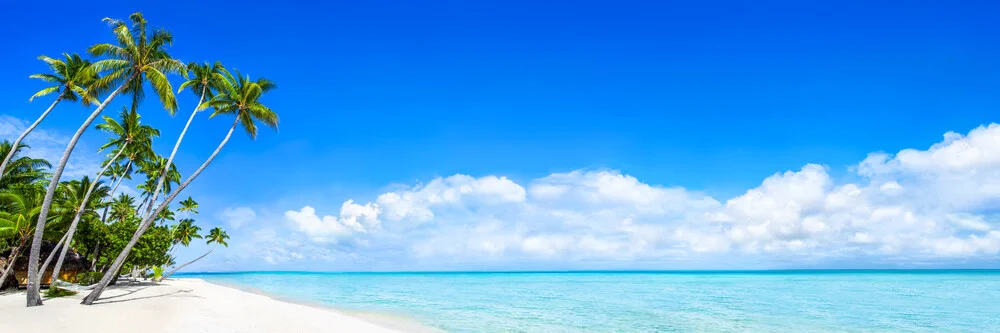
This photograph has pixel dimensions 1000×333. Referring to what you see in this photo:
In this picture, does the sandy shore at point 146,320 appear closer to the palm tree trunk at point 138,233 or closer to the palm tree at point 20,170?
the palm tree trunk at point 138,233

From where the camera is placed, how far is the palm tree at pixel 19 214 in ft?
69.9

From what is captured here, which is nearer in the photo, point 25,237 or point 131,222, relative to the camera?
point 25,237

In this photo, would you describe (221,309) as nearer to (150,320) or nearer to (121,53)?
(150,320)

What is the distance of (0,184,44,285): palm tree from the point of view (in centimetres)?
2130

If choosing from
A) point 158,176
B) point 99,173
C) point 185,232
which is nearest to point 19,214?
point 99,173

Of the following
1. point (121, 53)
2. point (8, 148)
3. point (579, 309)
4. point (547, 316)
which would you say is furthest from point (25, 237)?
point (579, 309)

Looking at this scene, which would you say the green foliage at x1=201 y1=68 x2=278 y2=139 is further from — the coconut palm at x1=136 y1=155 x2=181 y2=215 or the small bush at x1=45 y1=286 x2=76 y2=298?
the coconut palm at x1=136 y1=155 x2=181 y2=215

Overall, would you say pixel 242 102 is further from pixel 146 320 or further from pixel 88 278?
pixel 88 278

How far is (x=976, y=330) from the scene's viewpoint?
60.8 feet

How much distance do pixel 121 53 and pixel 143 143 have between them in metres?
13.9

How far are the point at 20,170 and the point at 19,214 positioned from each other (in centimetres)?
1181

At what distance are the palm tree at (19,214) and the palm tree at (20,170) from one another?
383cm

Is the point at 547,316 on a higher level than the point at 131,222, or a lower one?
lower

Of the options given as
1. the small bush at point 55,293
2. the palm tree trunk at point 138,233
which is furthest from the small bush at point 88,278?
the palm tree trunk at point 138,233
